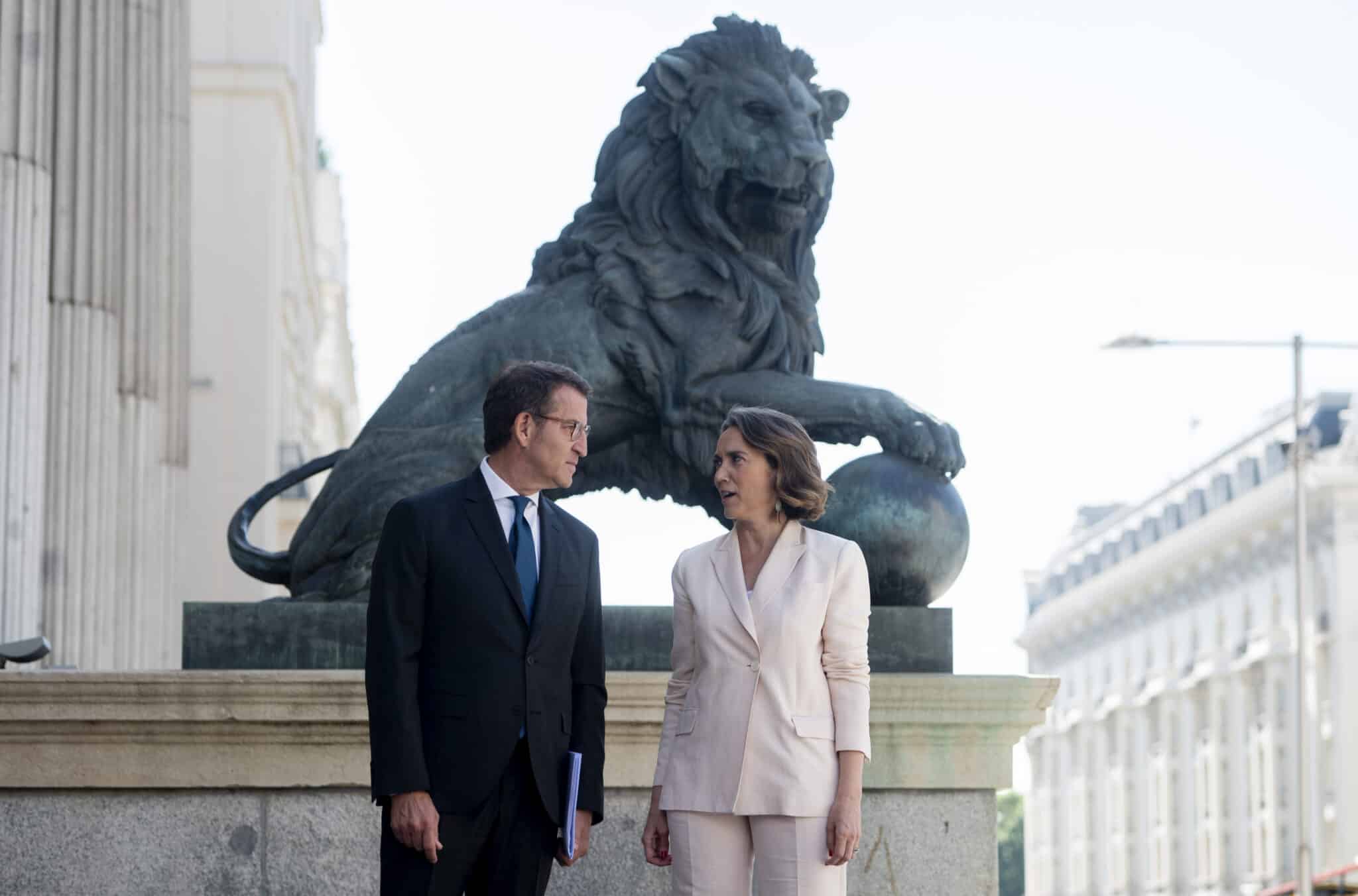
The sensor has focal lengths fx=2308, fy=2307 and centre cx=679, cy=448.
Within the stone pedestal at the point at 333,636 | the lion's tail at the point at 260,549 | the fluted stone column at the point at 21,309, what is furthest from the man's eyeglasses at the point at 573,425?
the fluted stone column at the point at 21,309

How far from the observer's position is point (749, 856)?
568 cm

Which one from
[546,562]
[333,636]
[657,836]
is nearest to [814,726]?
[657,836]

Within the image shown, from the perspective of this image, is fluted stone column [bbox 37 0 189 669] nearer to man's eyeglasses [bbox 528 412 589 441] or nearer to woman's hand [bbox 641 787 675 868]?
woman's hand [bbox 641 787 675 868]

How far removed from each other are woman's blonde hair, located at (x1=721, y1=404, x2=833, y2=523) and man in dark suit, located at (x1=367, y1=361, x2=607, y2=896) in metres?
0.41

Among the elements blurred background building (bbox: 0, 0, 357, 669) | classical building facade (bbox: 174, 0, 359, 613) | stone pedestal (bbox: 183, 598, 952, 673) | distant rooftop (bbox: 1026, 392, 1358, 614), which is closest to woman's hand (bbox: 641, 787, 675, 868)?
stone pedestal (bbox: 183, 598, 952, 673)

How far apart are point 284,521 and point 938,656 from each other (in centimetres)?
2580

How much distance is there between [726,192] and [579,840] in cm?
329

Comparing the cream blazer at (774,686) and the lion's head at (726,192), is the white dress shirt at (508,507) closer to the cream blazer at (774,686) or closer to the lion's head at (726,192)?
the cream blazer at (774,686)

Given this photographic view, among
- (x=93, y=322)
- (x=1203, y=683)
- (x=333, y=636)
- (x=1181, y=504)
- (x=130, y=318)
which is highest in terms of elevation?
(x=1181, y=504)

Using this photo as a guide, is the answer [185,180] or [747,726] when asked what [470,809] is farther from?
[185,180]

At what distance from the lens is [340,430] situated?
210 feet

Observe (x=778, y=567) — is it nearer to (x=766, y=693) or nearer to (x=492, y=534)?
(x=766, y=693)

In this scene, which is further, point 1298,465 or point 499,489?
point 1298,465

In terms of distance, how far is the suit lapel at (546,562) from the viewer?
5.50 metres
